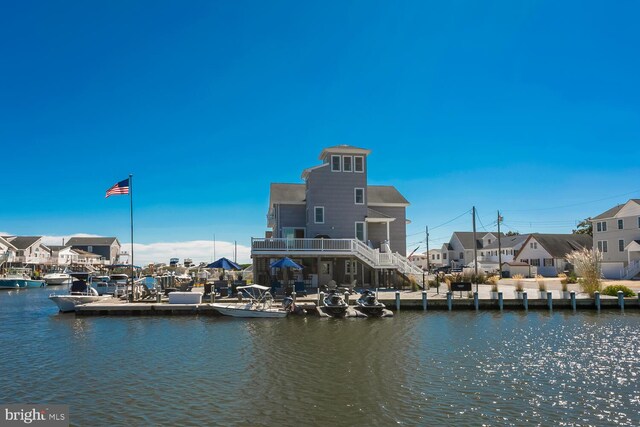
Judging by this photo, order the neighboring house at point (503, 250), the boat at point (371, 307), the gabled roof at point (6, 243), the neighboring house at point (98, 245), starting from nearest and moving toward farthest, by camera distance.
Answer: the boat at point (371, 307), the neighboring house at point (503, 250), the gabled roof at point (6, 243), the neighboring house at point (98, 245)

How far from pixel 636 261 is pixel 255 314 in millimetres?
41941

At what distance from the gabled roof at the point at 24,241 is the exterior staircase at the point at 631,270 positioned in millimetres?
98021

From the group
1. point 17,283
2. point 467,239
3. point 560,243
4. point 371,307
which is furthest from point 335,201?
point 467,239

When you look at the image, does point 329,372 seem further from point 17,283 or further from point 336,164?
point 17,283

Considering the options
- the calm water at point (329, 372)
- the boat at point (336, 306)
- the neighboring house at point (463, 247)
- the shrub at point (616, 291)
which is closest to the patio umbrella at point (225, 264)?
the calm water at point (329, 372)

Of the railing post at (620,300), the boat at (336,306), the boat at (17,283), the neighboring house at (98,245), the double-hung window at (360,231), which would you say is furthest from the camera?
the neighboring house at (98,245)

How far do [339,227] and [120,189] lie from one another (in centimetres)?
1681

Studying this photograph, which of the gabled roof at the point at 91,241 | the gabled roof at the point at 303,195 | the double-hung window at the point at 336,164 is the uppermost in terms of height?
the double-hung window at the point at 336,164

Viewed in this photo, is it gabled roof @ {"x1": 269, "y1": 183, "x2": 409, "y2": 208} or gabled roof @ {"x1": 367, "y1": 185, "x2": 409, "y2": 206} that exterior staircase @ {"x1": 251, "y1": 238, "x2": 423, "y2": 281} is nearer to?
gabled roof @ {"x1": 269, "y1": 183, "x2": 409, "y2": 208}

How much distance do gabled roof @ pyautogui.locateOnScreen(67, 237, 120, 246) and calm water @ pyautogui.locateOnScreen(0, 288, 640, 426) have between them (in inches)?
3963

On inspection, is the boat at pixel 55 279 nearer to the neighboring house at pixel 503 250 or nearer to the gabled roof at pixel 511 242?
the neighboring house at pixel 503 250

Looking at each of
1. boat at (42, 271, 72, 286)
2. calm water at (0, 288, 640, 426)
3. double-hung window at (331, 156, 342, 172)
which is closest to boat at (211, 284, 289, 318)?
calm water at (0, 288, 640, 426)

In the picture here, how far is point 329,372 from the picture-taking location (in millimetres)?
13656

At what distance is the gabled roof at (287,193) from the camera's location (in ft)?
128
